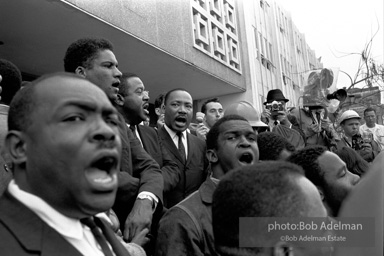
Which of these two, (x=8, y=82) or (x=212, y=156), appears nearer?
(x=8, y=82)

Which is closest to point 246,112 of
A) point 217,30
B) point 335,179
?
point 335,179

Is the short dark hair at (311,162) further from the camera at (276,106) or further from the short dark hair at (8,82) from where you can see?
the camera at (276,106)

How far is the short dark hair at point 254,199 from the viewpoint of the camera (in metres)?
1.62

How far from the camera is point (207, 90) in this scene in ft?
44.6

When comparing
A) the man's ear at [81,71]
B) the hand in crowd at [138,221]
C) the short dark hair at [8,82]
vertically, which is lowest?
the hand in crowd at [138,221]

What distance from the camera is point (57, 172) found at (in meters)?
1.49

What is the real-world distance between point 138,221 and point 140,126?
55.9 inches

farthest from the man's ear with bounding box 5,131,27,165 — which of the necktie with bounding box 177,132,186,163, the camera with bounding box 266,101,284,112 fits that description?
the camera with bounding box 266,101,284,112

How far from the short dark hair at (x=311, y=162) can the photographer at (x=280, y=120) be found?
6.92 feet

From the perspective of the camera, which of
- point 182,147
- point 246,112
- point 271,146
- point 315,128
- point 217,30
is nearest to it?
point 271,146

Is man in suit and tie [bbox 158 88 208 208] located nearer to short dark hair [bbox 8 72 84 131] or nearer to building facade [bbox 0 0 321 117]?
short dark hair [bbox 8 72 84 131]

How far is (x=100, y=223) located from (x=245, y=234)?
0.52m

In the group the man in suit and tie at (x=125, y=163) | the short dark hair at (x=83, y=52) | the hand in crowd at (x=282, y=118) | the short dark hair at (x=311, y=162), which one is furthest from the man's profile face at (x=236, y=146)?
the hand in crowd at (x=282, y=118)

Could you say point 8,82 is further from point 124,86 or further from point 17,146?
point 17,146
